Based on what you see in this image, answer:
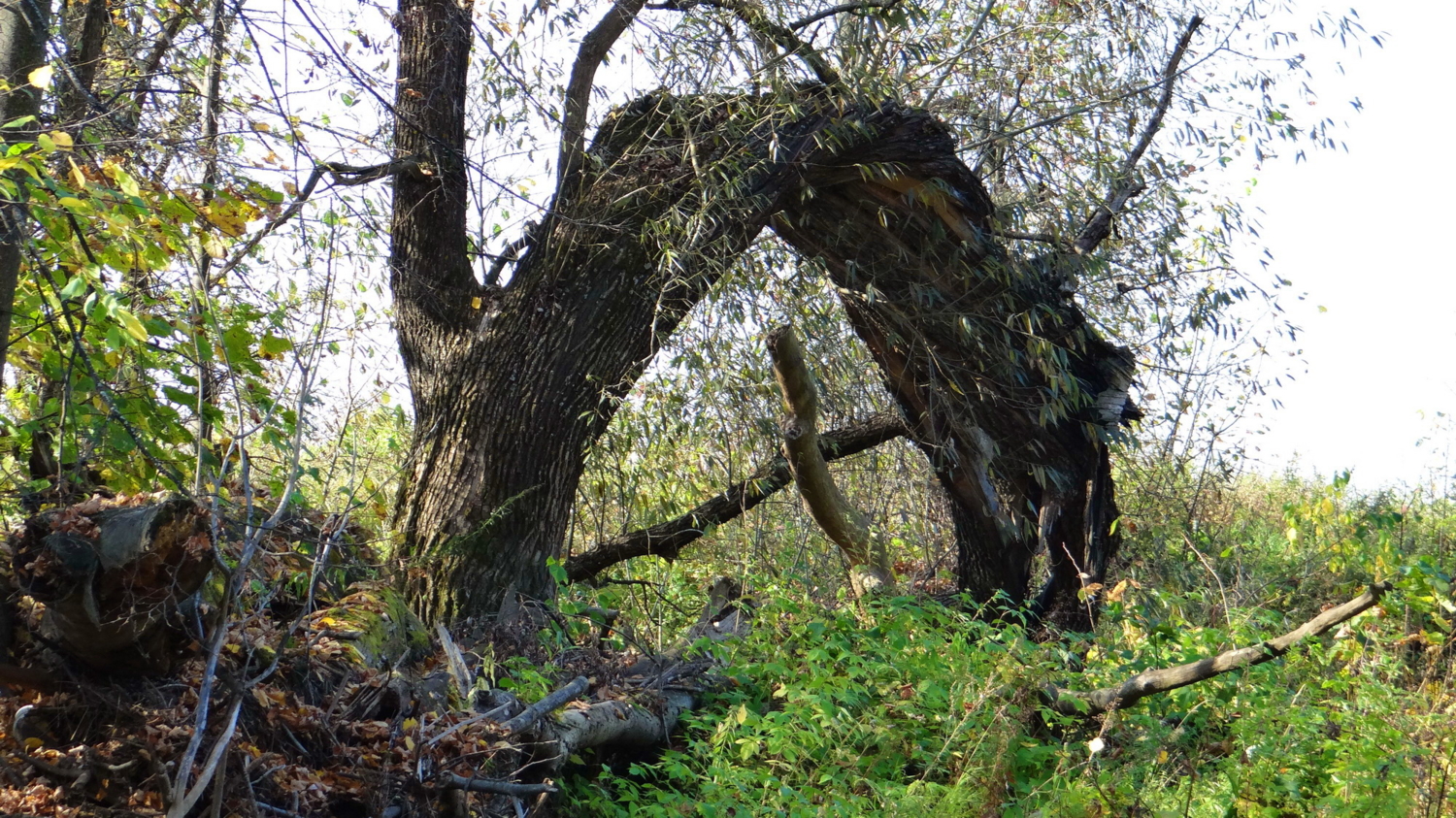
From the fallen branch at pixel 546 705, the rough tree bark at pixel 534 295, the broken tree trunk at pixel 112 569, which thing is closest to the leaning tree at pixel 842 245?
the rough tree bark at pixel 534 295

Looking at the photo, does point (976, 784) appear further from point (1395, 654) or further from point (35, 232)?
point (35, 232)

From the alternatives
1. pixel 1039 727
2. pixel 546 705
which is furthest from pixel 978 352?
pixel 546 705

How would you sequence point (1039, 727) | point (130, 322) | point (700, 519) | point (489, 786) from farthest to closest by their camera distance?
point (700, 519) → point (1039, 727) → point (489, 786) → point (130, 322)

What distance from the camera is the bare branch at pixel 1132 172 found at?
21.0 feet

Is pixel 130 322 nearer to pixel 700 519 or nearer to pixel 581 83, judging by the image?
pixel 581 83

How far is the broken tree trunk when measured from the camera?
261cm

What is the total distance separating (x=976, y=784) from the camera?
422 cm

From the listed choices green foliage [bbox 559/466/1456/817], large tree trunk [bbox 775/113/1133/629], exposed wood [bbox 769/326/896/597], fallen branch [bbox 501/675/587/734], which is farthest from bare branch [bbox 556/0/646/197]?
fallen branch [bbox 501/675/587/734]

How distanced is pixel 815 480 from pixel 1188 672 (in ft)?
7.52

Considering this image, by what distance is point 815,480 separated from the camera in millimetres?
6062

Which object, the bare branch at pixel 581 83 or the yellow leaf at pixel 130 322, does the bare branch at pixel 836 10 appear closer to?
the bare branch at pixel 581 83

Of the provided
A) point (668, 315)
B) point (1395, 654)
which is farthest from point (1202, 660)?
point (668, 315)

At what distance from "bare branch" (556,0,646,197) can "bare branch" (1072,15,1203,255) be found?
3.08 metres

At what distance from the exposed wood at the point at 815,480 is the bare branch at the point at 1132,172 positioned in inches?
81.7
